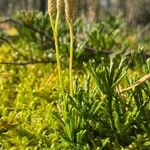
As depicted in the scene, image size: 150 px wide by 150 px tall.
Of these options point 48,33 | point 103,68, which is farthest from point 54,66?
point 103,68

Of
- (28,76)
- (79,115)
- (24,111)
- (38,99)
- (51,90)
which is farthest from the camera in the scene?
(28,76)

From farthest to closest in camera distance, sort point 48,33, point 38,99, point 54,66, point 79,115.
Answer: point 48,33 < point 54,66 < point 38,99 < point 79,115

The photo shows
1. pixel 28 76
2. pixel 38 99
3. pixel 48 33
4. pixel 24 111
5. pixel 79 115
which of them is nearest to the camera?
pixel 79 115

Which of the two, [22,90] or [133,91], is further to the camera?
[22,90]

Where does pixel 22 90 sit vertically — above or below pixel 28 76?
below

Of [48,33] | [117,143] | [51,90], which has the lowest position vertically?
[117,143]

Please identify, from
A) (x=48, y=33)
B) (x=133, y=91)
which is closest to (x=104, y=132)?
(x=133, y=91)

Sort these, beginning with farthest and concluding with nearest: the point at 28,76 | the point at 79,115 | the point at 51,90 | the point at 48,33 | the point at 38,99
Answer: the point at 48,33
the point at 28,76
the point at 51,90
the point at 38,99
the point at 79,115

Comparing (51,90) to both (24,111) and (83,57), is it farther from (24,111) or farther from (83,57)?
(83,57)

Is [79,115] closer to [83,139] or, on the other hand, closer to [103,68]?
[83,139]
